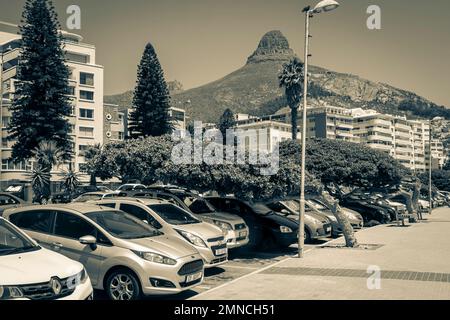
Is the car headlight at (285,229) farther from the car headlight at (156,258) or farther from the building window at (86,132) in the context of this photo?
the building window at (86,132)

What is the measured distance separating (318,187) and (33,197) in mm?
28731

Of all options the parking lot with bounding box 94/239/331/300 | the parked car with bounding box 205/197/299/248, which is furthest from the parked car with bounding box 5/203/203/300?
the parked car with bounding box 205/197/299/248

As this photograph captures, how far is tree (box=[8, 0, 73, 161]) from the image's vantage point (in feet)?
128

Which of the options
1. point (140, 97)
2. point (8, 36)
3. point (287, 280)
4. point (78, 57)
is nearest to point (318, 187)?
point (287, 280)

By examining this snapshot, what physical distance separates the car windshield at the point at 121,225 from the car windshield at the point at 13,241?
1.54 m

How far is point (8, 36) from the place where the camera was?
68.2 meters

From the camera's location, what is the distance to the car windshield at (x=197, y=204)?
1421 centimetres

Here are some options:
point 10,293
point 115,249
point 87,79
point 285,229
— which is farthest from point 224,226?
point 87,79

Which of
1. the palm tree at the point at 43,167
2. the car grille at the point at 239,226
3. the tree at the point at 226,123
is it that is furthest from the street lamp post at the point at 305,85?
the tree at the point at 226,123

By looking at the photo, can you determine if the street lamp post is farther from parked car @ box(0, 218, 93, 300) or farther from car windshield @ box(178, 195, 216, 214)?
parked car @ box(0, 218, 93, 300)

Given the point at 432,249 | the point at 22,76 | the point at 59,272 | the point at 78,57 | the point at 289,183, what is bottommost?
the point at 432,249

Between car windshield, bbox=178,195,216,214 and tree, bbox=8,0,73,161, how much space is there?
27761mm

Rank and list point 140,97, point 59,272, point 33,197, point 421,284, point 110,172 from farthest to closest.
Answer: point 140,97
point 33,197
point 110,172
point 421,284
point 59,272

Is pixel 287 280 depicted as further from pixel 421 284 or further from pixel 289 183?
pixel 289 183
